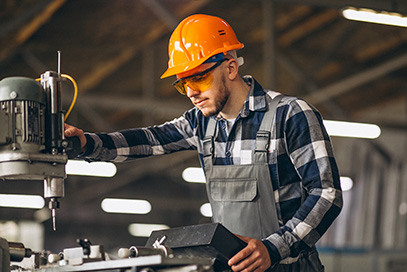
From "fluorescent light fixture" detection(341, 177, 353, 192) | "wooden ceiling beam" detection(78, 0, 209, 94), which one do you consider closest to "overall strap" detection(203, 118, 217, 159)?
"wooden ceiling beam" detection(78, 0, 209, 94)

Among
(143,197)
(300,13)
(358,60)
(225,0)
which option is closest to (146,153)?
(225,0)

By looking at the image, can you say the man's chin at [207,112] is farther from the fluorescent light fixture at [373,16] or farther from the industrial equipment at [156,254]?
the fluorescent light fixture at [373,16]

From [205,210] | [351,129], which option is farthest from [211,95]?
[205,210]

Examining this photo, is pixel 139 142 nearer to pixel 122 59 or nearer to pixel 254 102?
pixel 254 102

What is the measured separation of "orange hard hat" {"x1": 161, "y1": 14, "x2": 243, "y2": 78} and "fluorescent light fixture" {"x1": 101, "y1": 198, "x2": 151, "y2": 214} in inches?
596

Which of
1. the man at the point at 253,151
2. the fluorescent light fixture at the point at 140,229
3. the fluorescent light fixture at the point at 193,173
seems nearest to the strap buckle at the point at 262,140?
the man at the point at 253,151

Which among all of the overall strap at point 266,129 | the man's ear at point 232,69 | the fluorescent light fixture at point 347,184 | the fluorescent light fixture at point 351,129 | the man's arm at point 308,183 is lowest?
the man's arm at point 308,183

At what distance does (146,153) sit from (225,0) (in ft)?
21.0

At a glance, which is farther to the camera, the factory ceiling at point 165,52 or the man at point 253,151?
the factory ceiling at point 165,52

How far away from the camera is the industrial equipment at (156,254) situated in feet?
7.30

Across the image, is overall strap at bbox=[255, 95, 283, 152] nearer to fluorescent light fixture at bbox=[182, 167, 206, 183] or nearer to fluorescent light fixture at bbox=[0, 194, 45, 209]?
fluorescent light fixture at bbox=[182, 167, 206, 183]

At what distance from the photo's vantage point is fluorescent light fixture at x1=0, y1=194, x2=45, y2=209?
16375mm

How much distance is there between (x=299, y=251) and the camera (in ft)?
9.59

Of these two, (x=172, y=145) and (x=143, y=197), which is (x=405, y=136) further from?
(x=172, y=145)
